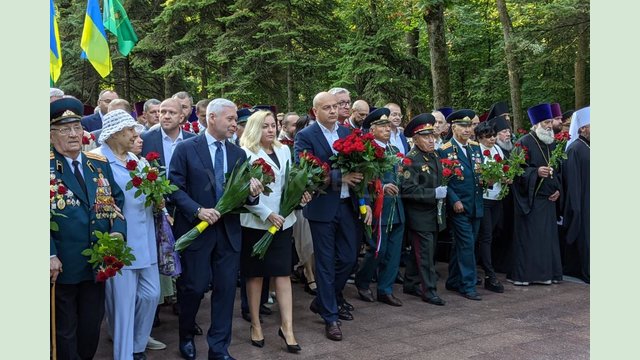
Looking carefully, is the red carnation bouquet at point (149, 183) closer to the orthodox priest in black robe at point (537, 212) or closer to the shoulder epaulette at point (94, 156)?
the shoulder epaulette at point (94, 156)

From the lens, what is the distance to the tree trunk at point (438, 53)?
1513cm

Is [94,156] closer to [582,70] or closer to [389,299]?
[389,299]

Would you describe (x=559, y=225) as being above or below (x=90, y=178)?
below

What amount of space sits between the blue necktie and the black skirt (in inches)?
22.1

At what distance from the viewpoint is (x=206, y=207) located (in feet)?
18.2

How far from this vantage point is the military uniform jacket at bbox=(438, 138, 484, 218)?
26.9 feet

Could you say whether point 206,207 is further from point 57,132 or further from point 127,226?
point 57,132

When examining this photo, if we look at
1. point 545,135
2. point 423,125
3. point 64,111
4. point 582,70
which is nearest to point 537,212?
point 545,135

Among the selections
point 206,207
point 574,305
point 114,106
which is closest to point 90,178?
point 206,207

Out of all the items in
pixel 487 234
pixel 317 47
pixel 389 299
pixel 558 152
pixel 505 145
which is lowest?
pixel 389 299

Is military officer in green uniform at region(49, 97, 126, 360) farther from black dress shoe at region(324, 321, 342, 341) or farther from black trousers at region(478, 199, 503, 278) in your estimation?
black trousers at region(478, 199, 503, 278)

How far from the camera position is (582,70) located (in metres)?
20.3

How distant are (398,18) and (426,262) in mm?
14532

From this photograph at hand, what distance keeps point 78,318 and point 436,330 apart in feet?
11.8
